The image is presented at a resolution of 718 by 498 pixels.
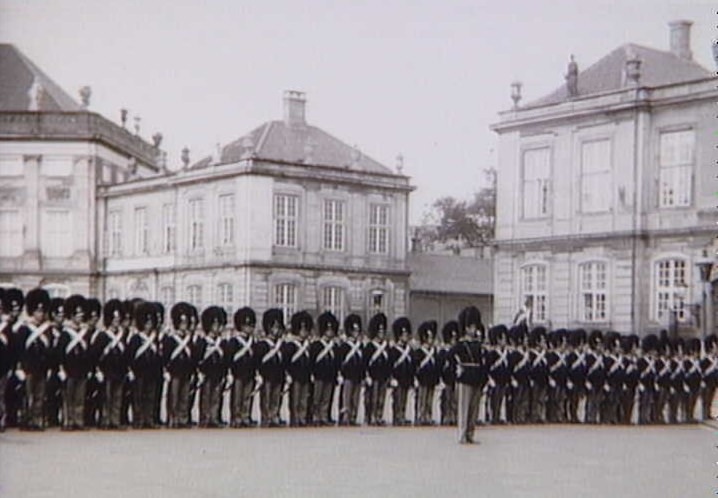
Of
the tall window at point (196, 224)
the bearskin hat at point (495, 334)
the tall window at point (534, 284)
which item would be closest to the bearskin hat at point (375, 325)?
the bearskin hat at point (495, 334)

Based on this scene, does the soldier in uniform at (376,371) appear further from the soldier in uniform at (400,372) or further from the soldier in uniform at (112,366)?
the soldier in uniform at (112,366)

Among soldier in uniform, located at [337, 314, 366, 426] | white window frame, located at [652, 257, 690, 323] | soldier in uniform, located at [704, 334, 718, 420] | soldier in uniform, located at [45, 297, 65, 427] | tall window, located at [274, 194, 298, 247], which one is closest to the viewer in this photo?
soldier in uniform, located at [45, 297, 65, 427]

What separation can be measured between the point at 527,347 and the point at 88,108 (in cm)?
756

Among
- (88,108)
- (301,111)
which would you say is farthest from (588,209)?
(88,108)

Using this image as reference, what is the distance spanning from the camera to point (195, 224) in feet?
80.1

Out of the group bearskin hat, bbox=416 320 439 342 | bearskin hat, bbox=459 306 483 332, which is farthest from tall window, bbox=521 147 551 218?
bearskin hat, bbox=459 306 483 332

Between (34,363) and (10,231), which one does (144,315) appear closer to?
(34,363)

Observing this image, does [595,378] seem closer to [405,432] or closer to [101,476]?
[405,432]

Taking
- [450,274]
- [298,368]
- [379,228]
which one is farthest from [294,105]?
[450,274]

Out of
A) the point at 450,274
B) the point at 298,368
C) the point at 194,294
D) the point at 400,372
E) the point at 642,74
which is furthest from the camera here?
the point at 450,274

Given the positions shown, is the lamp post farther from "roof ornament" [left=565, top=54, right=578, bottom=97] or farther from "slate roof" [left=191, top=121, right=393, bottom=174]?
"slate roof" [left=191, top=121, right=393, bottom=174]

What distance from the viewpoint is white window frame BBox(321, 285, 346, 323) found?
69.5ft

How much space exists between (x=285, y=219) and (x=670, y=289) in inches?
311

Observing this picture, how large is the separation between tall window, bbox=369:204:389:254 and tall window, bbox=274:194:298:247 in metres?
1.65
